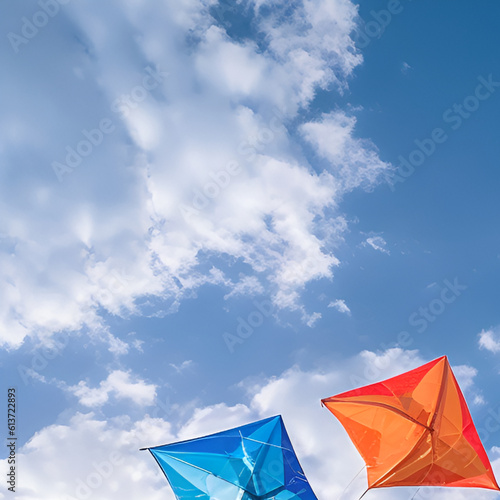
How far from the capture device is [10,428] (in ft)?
70.4

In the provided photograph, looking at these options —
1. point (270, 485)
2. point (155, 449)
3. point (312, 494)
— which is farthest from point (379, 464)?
point (155, 449)

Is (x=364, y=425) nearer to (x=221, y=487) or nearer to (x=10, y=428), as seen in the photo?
(x=221, y=487)

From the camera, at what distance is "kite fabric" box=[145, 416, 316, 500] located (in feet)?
57.4

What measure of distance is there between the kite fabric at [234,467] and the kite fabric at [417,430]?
275 cm

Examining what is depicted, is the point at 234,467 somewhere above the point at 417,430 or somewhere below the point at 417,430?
below

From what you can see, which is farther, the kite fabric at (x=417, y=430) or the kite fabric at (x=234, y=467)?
the kite fabric at (x=417, y=430)

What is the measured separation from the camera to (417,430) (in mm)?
18391

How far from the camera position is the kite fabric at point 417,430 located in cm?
Result: 1795

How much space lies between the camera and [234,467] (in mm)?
18000

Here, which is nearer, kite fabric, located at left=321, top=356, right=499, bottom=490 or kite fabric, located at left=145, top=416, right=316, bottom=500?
kite fabric, located at left=145, top=416, right=316, bottom=500

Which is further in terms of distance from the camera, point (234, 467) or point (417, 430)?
point (417, 430)

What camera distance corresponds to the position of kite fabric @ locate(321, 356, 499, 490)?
18.0 meters

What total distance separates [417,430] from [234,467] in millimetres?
7234

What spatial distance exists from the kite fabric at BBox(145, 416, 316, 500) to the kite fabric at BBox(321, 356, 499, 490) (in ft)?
9.04
